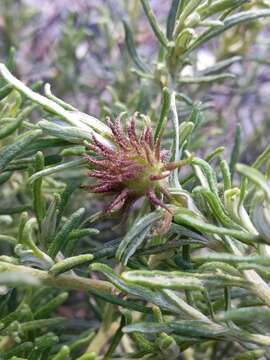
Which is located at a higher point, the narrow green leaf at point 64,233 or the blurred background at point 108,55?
the blurred background at point 108,55

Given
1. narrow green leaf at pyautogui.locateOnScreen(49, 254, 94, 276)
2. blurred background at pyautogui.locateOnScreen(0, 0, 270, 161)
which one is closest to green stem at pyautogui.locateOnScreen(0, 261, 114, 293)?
narrow green leaf at pyautogui.locateOnScreen(49, 254, 94, 276)

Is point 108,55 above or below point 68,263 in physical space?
above

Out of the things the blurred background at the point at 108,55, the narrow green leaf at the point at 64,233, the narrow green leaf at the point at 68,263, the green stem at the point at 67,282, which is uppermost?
the blurred background at the point at 108,55

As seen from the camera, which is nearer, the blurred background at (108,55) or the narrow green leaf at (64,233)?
the narrow green leaf at (64,233)

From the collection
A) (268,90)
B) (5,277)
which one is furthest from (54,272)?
(268,90)

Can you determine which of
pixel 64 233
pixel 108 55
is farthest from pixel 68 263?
pixel 108 55

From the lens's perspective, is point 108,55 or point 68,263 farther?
point 108,55

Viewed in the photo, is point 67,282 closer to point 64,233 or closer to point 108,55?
point 64,233

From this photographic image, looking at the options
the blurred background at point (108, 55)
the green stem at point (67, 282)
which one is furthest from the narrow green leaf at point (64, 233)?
the blurred background at point (108, 55)

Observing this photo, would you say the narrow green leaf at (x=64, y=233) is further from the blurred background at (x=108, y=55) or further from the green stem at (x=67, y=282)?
the blurred background at (x=108, y=55)
